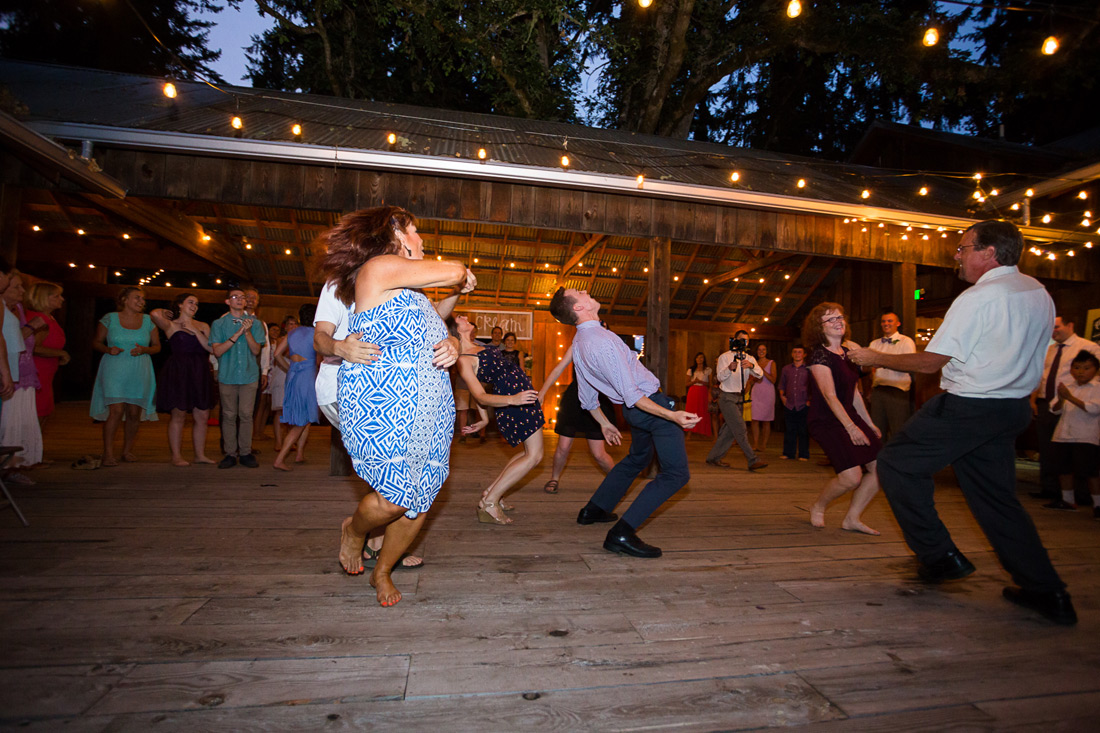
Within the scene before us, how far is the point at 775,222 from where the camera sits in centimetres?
729

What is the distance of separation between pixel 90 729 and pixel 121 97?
8.10m

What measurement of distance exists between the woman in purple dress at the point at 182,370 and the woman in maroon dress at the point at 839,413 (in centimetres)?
582

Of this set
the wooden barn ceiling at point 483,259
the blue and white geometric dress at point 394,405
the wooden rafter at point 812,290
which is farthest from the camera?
the wooden rafter at point 812,290

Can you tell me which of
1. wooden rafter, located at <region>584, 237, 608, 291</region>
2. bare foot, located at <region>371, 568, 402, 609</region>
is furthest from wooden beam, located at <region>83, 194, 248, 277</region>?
wooden rafter, located at <region>584, 237, 608, 291</region>

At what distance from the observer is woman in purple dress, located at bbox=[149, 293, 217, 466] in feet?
19.0

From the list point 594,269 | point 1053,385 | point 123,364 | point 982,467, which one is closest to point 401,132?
point 123,364

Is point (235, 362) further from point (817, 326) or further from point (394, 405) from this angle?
point (817, 326)

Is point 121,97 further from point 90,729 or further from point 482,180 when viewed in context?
point 90,729

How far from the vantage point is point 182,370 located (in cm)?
585

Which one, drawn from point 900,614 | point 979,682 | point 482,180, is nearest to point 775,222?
point 482,180

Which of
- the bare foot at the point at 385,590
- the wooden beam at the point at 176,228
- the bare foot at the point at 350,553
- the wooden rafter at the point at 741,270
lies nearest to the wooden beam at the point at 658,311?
the wooden rafter at the point at 741,270

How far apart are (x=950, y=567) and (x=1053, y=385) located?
4.01 meters

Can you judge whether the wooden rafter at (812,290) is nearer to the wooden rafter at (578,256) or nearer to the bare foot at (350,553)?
the wooden rafter at (578,256)

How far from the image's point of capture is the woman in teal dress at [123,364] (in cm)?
556
